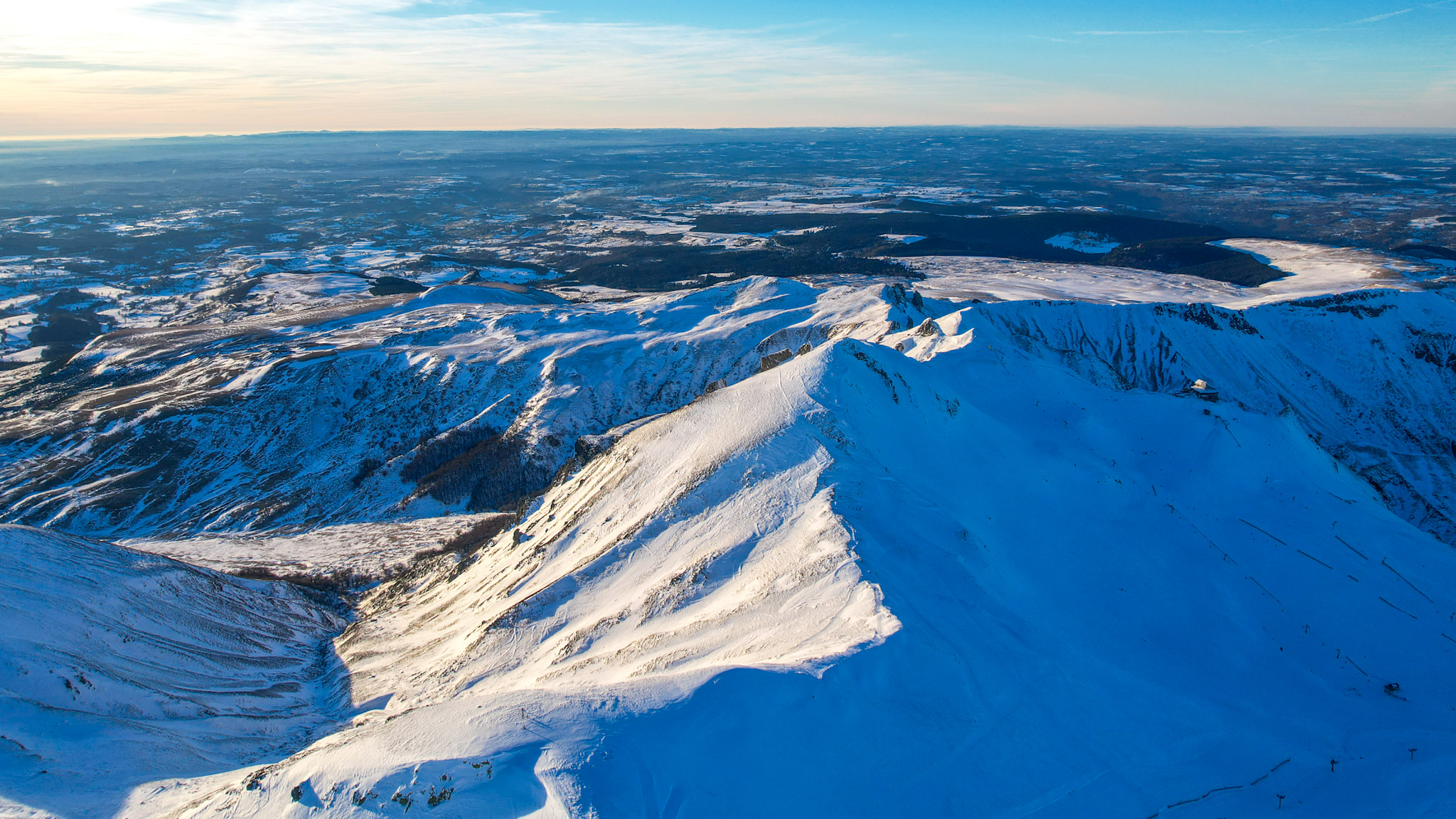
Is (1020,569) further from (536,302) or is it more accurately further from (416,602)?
(536,302)

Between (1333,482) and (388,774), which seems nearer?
(388,774)

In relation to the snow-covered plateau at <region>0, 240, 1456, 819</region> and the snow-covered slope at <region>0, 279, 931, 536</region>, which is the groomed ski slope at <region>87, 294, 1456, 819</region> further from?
the snow-covered slope at <region>0, 279, 931, 536</region>

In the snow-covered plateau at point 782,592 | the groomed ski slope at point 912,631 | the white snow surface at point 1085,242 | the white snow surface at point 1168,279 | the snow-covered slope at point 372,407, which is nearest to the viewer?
the groomed ski slope at point 912,631

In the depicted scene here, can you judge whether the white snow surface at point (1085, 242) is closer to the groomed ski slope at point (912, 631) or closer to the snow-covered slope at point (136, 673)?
the groomed ski slope at point (912, 631)

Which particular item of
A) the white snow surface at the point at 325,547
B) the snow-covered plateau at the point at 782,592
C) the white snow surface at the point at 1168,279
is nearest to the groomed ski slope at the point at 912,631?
the snow-covered plateau at the point at 782,592

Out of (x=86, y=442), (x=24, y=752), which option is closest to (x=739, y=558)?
(x=24, y=752)

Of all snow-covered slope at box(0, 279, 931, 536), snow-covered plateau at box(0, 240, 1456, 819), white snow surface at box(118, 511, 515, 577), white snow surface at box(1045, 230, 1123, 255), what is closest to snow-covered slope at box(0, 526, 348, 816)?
snow-covered plateau at box(0, 240, 1456, 819)
